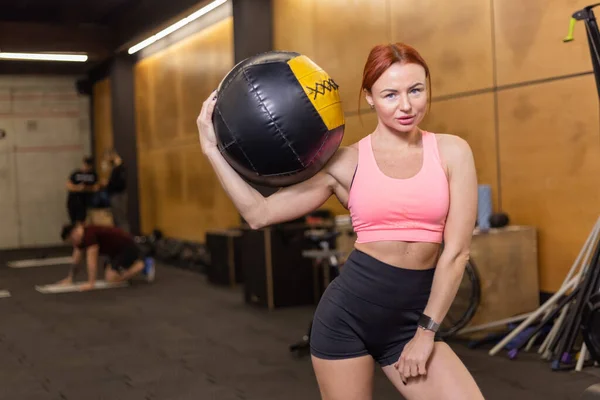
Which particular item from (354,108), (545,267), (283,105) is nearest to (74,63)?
(354,108)

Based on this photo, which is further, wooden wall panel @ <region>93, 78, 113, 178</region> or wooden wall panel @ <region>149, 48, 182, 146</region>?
wooden wall panel @ <region>93, 78, 113, 178</region>

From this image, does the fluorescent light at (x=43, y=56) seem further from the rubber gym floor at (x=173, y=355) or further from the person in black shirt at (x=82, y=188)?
the rubber gym floor at (x=173, y=355)

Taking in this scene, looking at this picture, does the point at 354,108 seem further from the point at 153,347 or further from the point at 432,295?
the point at 432,295

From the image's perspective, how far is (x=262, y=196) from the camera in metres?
1.76

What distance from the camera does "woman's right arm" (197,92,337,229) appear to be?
1766 mm

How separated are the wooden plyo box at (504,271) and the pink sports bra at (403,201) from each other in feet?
9.77

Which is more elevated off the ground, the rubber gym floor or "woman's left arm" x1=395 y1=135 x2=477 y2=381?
"woman's left arm" x1=395 y1=135 x2=477 y2=381

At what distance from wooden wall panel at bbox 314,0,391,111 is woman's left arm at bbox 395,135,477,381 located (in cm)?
455

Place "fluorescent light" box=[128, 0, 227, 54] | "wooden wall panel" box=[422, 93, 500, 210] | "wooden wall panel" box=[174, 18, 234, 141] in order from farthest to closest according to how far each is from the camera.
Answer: "wooden wall panel" box=[174, 18, 234, 141]
"fluorescent light" box=[128, 0, 227, 54]
"wooden wall panel" box=[422, 93, 500, 210]

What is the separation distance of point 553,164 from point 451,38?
1.26 meters

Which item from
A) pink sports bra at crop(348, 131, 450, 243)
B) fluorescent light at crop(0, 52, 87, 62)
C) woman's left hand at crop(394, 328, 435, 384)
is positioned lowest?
woman's left hand at crop(394, 328, 435, 384)

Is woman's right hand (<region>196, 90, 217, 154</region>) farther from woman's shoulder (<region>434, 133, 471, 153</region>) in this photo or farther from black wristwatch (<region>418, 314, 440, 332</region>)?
black wristwatch (<region>418, 314, 440, 332</region>)

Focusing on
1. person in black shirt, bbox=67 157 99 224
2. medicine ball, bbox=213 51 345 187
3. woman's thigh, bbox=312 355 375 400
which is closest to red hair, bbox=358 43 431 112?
medicine ball, bbox=213 51 345 187

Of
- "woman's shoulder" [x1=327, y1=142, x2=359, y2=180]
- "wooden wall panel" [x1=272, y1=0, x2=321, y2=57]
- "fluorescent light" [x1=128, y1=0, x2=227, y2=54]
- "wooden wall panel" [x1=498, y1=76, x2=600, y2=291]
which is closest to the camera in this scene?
"woman's shoulder" [x1=327, y1=142, x2=359, y2=180]
